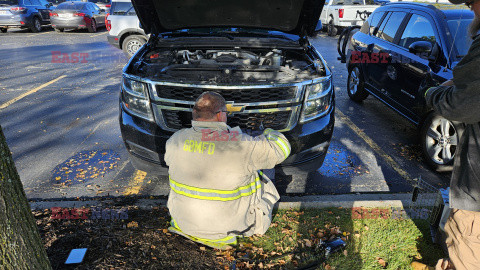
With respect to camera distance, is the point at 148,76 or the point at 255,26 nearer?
the point at 148,76

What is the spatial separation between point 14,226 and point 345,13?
1446 cm

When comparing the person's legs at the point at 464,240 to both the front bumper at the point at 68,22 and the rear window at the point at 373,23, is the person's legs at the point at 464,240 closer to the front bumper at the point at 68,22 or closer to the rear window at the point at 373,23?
the rear window at the point at 373,23

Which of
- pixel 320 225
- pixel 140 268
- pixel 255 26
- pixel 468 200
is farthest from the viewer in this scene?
pixel 255 26

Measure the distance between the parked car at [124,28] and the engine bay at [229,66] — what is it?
643 cm

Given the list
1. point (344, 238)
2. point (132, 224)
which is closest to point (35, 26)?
point (132, 224)

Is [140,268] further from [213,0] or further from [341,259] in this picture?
[213,0]

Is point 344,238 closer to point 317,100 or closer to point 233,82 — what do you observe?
point 317,100

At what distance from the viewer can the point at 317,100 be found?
10.1ft

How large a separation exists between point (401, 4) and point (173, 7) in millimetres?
3615

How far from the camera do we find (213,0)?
3865 mm

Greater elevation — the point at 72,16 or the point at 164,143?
the point at 164,143

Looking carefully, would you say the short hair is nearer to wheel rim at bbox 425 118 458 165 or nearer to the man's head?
the man's head

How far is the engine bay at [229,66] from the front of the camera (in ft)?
10.4

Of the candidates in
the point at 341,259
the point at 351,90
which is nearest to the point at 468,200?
the point at 341,259
